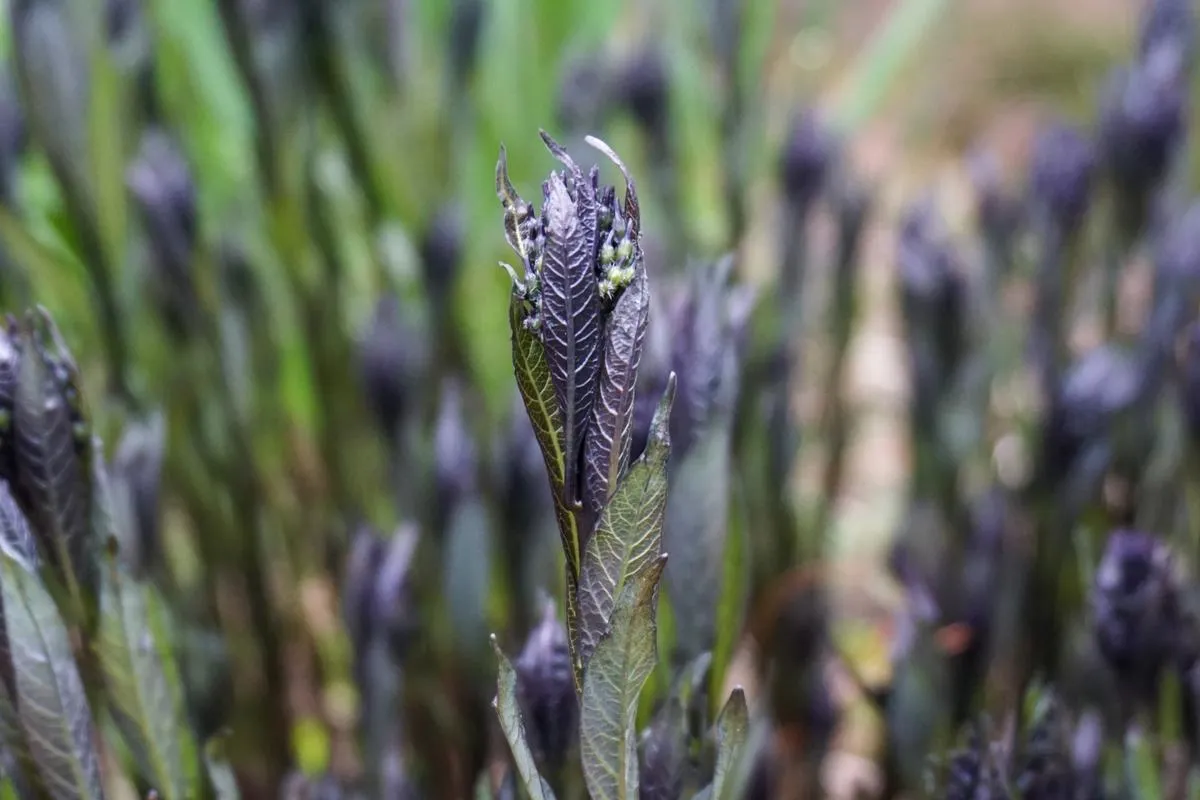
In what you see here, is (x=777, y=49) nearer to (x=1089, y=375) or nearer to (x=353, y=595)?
(x=1089, y=375)

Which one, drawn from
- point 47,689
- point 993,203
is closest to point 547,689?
point 47,689

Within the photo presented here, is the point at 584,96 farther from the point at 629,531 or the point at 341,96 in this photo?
the point at 629,531

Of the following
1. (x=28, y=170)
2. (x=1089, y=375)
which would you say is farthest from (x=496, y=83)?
(x=1089, y=375)

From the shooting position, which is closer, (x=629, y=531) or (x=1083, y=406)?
(x=629, y=531)

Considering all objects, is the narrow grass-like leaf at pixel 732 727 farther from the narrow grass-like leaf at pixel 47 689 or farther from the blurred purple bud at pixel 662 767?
the narrow grass-like leaf at pixel 47 689

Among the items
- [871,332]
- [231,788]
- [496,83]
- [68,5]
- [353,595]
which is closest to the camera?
[231,788]

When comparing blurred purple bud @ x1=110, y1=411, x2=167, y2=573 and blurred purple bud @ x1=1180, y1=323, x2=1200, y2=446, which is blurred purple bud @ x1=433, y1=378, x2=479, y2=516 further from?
blurred purple bud @ x1=1180, y1=323, x2=1200, y2=446

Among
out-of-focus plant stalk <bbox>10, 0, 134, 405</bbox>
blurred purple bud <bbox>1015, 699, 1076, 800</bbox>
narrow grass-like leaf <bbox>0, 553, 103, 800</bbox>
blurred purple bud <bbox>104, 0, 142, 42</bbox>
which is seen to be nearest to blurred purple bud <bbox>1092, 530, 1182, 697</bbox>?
blurred purple bud <bbox>1015, 699, 1076, 800</bbox>
